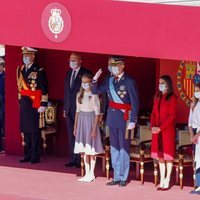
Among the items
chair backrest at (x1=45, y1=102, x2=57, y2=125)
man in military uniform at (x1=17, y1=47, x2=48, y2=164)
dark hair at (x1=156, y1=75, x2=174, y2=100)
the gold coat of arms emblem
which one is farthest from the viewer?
chair backrest at (x1=45, y1=102, x2=57, y2=125)

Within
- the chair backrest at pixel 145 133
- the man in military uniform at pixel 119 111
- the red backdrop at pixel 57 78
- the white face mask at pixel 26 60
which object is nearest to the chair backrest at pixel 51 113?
the red backdrop at pixel 57 78

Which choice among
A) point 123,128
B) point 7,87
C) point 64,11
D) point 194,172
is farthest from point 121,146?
point 7,87

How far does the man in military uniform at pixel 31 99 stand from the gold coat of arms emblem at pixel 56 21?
1.99 metres

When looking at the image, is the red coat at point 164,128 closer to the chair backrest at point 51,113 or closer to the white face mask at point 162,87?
the white face mask at point 162,87

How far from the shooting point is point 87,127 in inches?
531

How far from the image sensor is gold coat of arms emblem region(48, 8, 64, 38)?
12398 millimetres

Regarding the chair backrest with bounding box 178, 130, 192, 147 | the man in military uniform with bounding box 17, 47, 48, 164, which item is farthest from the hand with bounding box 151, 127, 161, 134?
the man in military uniform with bounding box 17, 47, 48, 164

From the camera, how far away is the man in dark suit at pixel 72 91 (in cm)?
1402

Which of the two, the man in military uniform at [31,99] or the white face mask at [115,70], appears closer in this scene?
the white face mask at [115,70]

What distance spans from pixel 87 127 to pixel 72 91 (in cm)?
100

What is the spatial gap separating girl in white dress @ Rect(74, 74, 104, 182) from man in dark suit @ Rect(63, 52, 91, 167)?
662 millimetres

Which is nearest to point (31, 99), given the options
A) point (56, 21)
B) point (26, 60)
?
point (26, 60)

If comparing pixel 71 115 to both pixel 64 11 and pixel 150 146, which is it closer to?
pixel 150 146

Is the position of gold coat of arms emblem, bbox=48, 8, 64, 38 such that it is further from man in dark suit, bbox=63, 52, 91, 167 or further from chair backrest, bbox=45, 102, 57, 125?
chair backrest, bbox=45, 102, 57, 125
